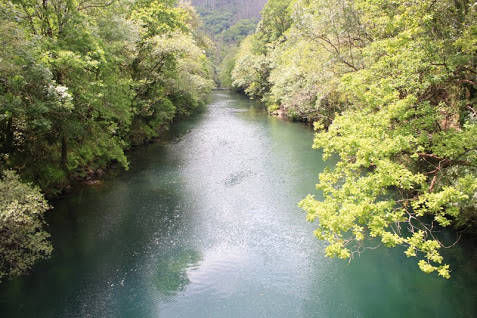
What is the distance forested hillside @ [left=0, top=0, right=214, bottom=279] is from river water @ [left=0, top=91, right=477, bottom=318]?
1.35 meters

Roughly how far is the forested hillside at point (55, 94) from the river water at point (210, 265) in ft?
4.44

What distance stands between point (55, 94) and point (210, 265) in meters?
8.19

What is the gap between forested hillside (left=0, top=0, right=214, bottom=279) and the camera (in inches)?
377

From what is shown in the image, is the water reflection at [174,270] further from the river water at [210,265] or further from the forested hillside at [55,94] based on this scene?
the forested hillside at [55,94]

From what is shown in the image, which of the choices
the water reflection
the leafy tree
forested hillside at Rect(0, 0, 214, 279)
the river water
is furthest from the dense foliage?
forested hillside at Rect(0, 0, 214, 279)

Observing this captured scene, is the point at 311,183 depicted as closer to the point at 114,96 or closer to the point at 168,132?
the point at 114,96

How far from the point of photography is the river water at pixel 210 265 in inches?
396

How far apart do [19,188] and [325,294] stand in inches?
384

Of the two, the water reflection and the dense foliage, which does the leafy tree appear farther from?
the dense foliage

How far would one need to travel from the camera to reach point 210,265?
12.2m

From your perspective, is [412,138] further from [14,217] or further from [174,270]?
[14,217]

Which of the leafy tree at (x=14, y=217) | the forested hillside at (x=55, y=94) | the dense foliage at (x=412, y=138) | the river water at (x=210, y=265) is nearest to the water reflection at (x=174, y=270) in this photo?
the river water at (x=210, y=265)

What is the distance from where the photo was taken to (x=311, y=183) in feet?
63.0

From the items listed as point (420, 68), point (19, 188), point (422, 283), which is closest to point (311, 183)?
point (422, 283)
